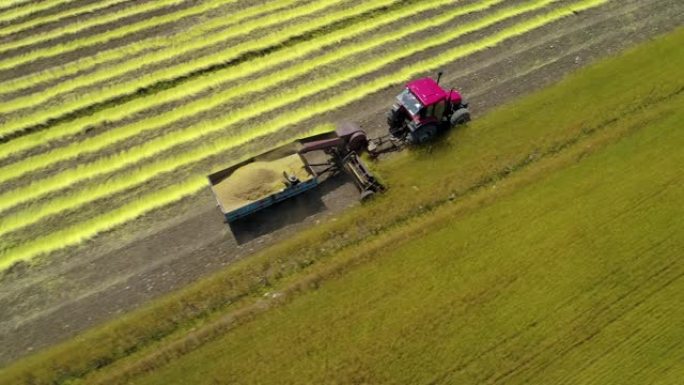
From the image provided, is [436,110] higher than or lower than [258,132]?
lower

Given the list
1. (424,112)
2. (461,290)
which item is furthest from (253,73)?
(461,290)

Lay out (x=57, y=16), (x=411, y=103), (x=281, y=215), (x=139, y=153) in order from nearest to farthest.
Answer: (x=281, y=215)
(x=411, y=103)
(x=139, y=153)
(x=57, y=16)

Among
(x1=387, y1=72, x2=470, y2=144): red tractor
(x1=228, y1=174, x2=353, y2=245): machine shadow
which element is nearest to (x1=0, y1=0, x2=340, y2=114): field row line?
(x1=387, y1=72, x2=470, y2=144): red tractor

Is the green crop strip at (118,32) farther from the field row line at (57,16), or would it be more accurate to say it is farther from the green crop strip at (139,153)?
the green crop strip at (139,153)

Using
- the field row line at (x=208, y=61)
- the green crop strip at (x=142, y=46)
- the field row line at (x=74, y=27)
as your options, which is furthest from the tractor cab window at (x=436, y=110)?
the field row line at (x=74, y=27)

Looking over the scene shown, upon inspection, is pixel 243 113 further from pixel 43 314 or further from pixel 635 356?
pixel 635 356

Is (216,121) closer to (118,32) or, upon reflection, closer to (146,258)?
(146,258)
